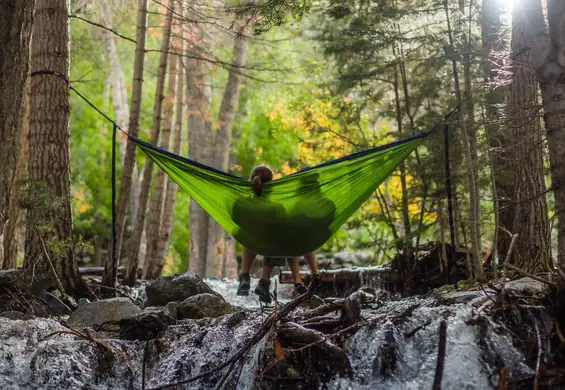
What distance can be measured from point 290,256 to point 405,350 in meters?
1.70

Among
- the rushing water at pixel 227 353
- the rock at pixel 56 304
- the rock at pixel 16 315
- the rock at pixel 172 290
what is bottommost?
the rushing water at pixel 227 353

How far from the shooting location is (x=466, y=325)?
3.51 metres

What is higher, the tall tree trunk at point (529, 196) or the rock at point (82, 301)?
the tall tree trunk at point (529, 196)

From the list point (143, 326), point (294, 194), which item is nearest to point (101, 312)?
point (143, 326)

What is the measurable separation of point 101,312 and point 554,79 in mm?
3004

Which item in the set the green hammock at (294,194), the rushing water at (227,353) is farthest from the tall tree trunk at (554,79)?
the green hammock at (294,194)

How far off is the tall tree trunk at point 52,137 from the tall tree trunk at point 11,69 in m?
1.26

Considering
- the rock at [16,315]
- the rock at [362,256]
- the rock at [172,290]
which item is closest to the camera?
the rock at [16,315]

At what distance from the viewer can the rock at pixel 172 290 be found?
558cm

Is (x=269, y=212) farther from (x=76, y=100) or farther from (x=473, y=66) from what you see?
(x=76, y=100)

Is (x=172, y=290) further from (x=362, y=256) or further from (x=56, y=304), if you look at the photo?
(x=362, y=256)

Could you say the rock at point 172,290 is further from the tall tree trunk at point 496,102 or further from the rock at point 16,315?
the tall tree trunk at point 496,102

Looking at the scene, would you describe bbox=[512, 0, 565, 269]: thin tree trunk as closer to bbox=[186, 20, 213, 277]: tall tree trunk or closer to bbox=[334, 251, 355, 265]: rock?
bbox=[186, 20, 213, 277]: tall tree trunk

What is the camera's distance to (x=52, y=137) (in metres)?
5.53
